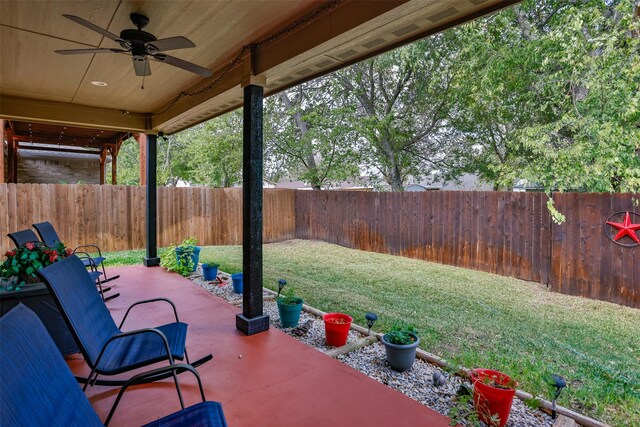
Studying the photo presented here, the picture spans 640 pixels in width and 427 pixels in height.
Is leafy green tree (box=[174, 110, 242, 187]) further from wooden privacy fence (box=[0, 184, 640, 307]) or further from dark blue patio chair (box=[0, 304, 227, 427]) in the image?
dark blue patio chair (box=[0, 304, 227, 427])

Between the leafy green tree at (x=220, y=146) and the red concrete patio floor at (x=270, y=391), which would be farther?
the leafy green tree at (x=220, y=146)

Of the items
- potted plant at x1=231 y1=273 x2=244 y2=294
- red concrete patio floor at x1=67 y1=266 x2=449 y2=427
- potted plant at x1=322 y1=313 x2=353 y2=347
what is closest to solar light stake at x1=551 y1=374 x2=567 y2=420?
red concrete patio floor at x1=67 y1=266 x2=449 y2=427

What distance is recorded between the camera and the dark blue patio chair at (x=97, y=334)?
1938mm

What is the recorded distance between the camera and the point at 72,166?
14.1 m

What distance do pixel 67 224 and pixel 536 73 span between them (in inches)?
408

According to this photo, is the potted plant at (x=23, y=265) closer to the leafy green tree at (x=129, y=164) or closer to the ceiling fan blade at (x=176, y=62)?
the ceiling fan blade at (x=176, y=62)

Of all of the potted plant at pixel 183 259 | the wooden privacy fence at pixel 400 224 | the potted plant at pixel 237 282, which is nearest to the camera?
the potted plant at pixel 237 282

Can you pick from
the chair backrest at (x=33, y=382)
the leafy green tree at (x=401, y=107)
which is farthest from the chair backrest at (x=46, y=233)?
the leafy green tree at (x=401, y=107)

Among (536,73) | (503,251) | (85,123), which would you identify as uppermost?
(536,73)

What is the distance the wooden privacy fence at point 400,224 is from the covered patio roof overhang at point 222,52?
326cm

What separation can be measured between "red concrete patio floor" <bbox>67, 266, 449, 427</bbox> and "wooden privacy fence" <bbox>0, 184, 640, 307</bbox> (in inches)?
179

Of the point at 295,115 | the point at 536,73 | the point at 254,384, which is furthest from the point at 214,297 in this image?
the point at 295,115

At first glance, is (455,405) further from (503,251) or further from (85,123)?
(85,123)

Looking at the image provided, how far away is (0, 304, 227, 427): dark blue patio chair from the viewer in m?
1.07
